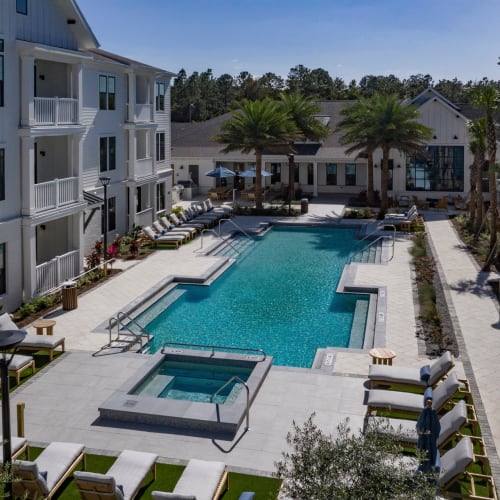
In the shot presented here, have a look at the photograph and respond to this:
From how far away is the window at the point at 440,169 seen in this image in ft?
145

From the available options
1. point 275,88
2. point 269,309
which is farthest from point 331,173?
point 275,88

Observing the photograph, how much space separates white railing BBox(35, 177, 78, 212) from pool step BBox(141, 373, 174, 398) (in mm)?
8129

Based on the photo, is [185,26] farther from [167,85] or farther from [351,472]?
[351,472]

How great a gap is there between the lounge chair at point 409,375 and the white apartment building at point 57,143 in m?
11.3

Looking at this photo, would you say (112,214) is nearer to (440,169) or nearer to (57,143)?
(57,143)

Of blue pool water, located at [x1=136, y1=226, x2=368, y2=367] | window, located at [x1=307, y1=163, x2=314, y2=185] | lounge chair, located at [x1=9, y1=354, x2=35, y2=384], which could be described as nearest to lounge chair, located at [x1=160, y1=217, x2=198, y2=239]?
blue pool water, located at [x1=136, y1=226, x2=368, y2=367]

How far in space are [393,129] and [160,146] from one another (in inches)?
522

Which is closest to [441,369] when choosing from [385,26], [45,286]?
[45,286]

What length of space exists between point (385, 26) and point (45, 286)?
58.3ft

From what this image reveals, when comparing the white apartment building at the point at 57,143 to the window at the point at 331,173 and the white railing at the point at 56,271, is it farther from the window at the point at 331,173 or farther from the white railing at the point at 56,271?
the window at the point at 331,173

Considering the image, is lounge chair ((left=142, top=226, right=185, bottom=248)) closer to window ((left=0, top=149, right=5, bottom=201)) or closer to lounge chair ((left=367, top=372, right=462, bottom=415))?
window ((left=0, top=149, right=5, bottom=201))

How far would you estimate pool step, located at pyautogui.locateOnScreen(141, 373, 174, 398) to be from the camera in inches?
572

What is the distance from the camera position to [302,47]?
4972 centimetres

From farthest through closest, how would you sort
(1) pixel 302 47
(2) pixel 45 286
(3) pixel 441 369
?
(1) pixel 302 47 → (2) pixel 45 286 → (3) pixel 441 369
